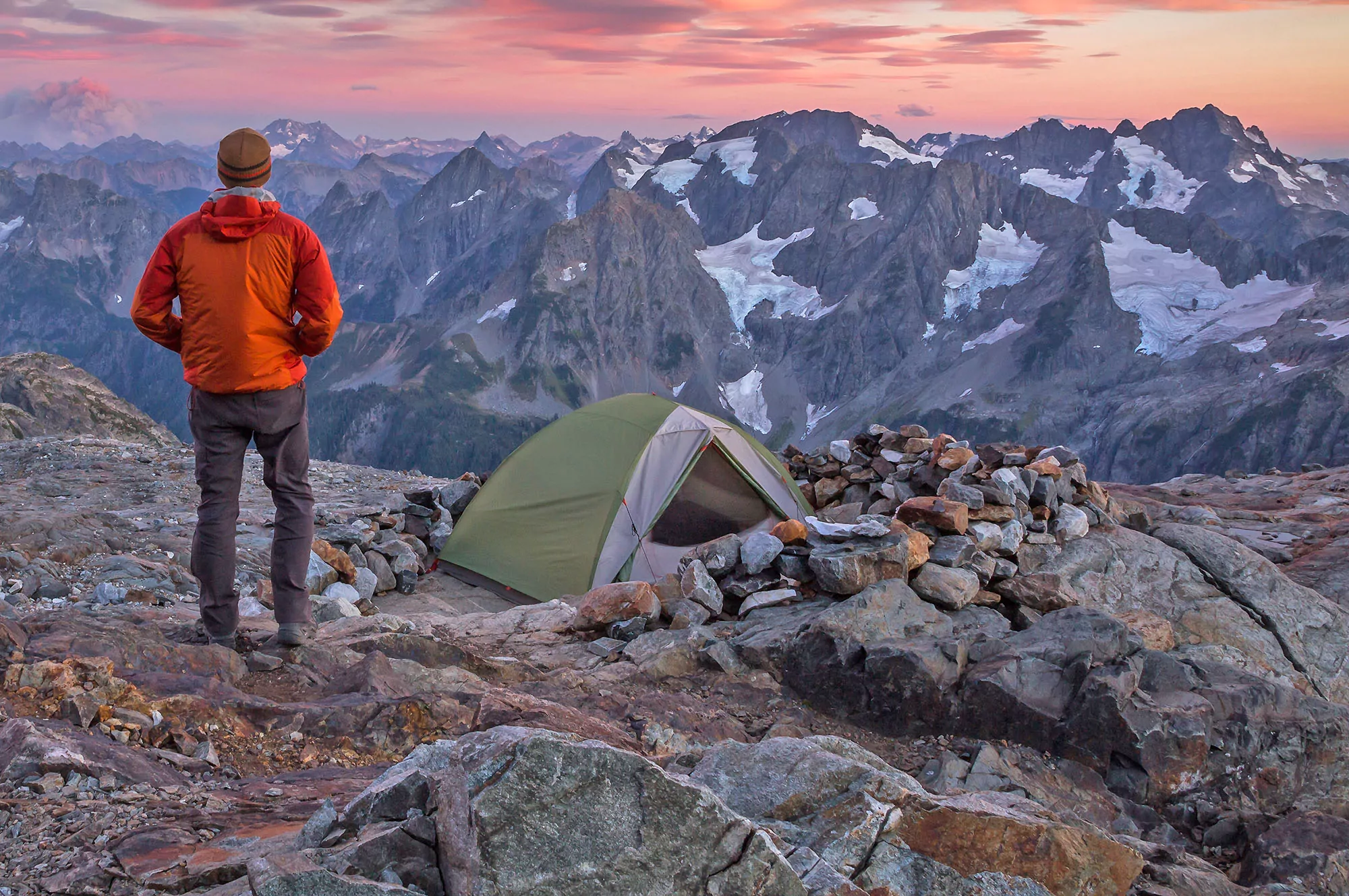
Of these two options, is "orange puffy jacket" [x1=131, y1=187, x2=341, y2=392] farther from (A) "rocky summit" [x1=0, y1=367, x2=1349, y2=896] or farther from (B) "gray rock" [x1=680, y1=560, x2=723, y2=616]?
(B) "gray rock" [x1=680, y1=560, x2=723, y2=616]

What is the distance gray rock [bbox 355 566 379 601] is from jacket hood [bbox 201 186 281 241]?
736 centimetres

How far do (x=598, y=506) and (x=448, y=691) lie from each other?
27.1 feet

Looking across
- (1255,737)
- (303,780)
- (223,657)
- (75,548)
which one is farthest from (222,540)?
(1255,737)

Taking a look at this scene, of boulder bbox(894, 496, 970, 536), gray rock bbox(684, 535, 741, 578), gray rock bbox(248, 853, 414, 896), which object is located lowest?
gray rock bbox(684, 535, 741, 578)

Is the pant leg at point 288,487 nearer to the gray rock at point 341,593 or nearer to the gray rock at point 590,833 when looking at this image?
the gray rock at point 590,833

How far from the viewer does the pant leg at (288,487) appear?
752 centimetres

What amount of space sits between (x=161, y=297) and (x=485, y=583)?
9.62 m

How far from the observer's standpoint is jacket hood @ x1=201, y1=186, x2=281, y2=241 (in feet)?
23.2

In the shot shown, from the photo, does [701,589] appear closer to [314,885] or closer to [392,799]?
[392,799]

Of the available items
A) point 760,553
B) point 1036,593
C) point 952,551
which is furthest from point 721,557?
point 1036,593

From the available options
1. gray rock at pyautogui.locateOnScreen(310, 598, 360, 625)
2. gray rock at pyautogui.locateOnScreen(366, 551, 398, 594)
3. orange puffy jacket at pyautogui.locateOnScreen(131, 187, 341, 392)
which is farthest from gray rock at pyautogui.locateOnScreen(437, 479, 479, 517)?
orange puffy jacket at pyautogui.locateOnScreen(131, 187, 341, 392)

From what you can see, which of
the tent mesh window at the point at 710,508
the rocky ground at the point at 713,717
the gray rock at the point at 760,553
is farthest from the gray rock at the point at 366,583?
the gray rock at the point at 760,553

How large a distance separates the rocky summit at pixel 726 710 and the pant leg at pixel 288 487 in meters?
0.53

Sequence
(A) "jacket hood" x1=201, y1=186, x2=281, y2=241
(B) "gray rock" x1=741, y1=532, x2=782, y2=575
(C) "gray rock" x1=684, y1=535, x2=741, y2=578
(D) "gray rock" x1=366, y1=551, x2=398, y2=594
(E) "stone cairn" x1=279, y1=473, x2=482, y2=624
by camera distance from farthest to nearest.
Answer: (D) "gray rock" x1=366, y1=551, x2=398, y2=594 < (E) "stone cairn" x1=279, y1=473, x2=482, y2=624 < (C) "gray rock" x1=684, y1=535, x2=741, y2=578 < (B) "gray rock" x1=741, y1=532, x2=782, y2=575 < (A) "jacket hood" x1=201, y1=186, x2=281, y2=241
